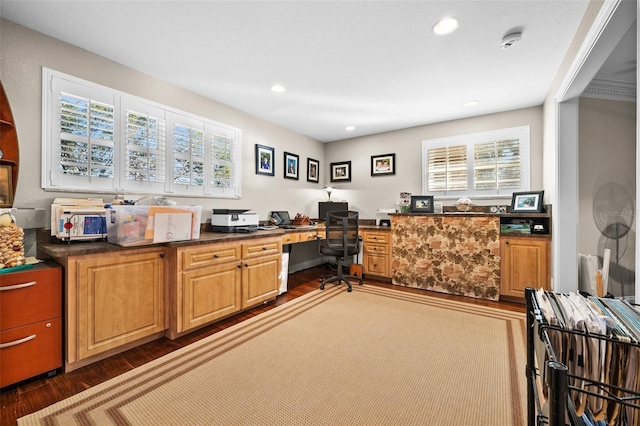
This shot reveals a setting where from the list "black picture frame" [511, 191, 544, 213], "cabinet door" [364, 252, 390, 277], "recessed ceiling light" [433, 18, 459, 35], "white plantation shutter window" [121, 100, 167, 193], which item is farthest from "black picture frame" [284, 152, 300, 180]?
"black picture frame" [511, 191, 544, 213]

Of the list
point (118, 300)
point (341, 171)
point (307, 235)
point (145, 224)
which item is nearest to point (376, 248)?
point (307, 235)

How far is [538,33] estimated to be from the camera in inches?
88.6

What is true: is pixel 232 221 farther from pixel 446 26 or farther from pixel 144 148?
pixel 446 26

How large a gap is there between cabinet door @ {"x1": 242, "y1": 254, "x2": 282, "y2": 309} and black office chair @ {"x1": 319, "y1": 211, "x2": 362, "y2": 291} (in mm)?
796

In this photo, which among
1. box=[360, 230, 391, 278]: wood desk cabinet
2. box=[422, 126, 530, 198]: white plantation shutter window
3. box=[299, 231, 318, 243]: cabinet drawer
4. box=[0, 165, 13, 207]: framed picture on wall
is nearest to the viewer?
box=[0, 165, 13, 207]: framed picture on wall

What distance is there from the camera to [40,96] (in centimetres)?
225

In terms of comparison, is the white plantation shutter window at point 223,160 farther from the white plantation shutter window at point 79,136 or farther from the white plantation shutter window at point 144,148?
the white plantation shutter window at point 79,136

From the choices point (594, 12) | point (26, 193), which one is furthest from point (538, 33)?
point (26, 193)

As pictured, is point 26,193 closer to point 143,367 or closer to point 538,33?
point 143,367

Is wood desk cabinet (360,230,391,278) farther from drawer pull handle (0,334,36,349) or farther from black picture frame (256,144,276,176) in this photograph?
drawer pull handle (0,334,36,349)

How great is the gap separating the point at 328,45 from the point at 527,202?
3.14 meters

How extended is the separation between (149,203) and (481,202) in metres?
4.33

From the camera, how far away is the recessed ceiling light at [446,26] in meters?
2.10

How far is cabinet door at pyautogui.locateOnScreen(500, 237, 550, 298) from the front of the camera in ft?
10.7
